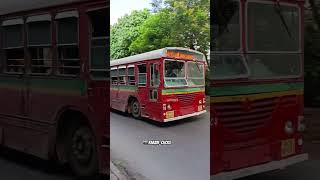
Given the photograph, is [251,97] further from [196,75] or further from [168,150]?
[168,150]

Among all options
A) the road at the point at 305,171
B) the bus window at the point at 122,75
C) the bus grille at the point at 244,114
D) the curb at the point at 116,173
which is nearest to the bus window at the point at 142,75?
the bus window at the point at 122,75

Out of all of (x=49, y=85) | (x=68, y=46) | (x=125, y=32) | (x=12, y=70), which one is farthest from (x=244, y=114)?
(x=12, y=70)

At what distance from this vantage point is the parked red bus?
4.71 meters

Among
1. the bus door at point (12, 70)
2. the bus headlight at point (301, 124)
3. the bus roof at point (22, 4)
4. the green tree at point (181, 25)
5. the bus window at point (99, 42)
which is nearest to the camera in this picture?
the green tree at point (181, 25)

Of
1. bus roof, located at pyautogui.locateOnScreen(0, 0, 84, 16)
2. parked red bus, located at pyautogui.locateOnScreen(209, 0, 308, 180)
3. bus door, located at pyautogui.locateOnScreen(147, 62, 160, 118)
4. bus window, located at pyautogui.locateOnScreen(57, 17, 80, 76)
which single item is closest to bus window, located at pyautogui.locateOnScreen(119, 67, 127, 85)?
bus door, located at pyautogui.locateOnScreen(147, 62, 160, 118)

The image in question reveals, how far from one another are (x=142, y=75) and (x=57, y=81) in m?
1.15

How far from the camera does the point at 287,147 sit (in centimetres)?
545

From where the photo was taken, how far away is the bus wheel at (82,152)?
17.0ft

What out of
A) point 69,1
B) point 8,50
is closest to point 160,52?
point 69,1

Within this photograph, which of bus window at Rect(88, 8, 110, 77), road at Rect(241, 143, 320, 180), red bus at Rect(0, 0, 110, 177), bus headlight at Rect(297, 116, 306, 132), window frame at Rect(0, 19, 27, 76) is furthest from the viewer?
road at Rect(241, 143, 320, 180)

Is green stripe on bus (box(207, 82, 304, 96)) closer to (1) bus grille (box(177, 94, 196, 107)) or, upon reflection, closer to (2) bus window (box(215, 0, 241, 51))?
(1) bus grille (box(177, 94, 196, 107))

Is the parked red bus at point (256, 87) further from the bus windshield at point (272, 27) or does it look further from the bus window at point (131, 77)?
the bus window at point (131, 77)

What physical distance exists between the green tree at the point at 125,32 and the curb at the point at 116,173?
0.93 meters

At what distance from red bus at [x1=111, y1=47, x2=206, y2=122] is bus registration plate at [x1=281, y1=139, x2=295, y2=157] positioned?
4.07 ft
